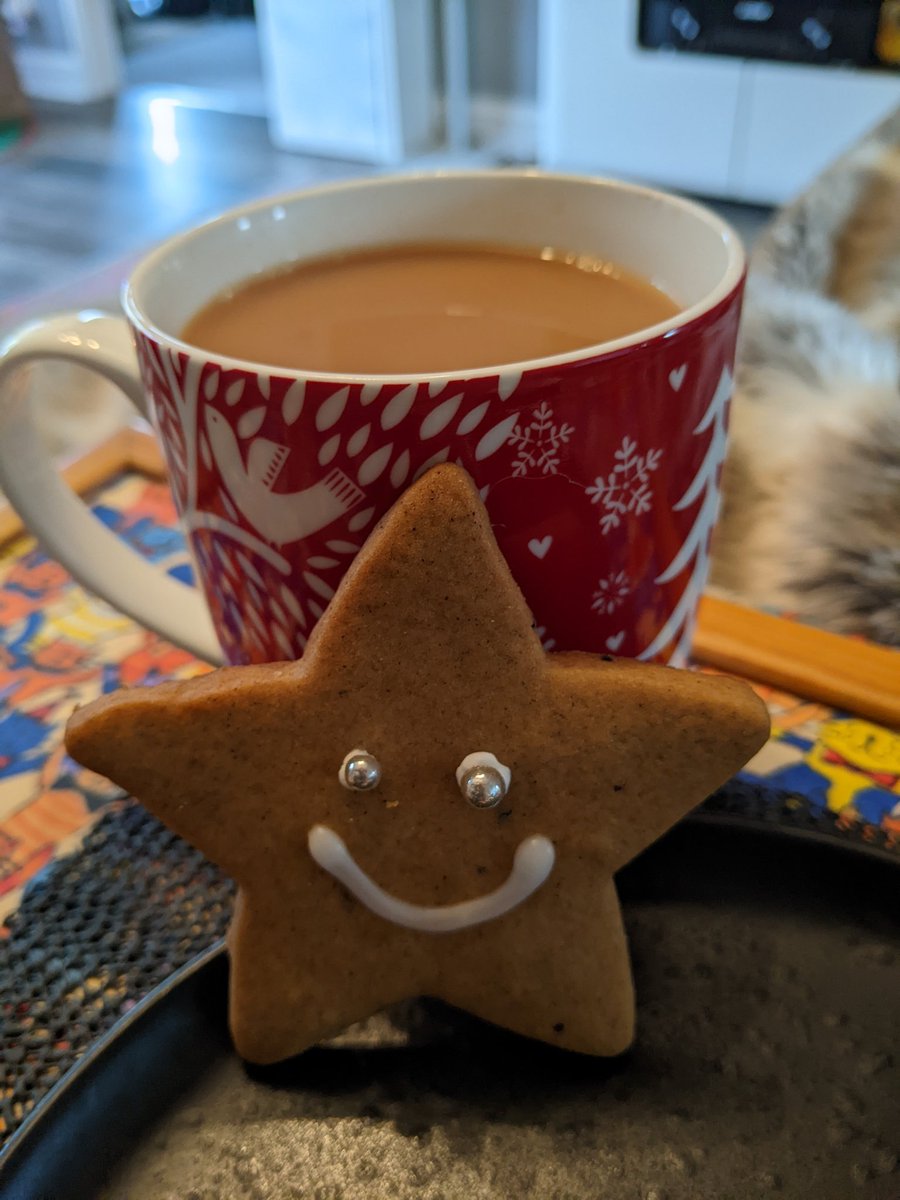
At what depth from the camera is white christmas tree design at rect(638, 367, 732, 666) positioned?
34 centimetres

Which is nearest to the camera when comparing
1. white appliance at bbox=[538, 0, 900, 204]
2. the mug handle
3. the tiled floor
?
the mug handle

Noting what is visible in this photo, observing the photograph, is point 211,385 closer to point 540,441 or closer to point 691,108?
point 540,441

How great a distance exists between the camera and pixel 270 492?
31cm

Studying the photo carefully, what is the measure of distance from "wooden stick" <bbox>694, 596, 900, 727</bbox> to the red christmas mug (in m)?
0.12

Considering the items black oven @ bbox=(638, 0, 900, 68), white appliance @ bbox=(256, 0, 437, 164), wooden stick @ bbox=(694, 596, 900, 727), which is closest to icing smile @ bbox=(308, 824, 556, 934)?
wooden stick @ bbox=(694, 596, 900, 727)

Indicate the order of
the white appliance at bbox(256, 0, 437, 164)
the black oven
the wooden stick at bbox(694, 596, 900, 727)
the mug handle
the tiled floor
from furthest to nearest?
the white appliance at bbox(256, 0, 437, 164)
the tiled floor
the black oven
the wooden stick at bbox(694, 596, 900, 727)
the mug handle

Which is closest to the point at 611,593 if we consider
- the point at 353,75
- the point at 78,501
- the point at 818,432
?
the point at 78,501

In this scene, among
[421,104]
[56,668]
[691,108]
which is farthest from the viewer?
[421,104]

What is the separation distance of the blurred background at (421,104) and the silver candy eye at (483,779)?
194 cm

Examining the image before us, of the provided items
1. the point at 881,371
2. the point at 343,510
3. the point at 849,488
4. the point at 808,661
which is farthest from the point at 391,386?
the point at 881,371

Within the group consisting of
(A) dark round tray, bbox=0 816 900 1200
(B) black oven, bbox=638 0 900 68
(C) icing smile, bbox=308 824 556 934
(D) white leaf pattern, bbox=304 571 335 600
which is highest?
(D) white leaf pattern, bbox=304 571 335 600

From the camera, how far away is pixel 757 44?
2.20 m

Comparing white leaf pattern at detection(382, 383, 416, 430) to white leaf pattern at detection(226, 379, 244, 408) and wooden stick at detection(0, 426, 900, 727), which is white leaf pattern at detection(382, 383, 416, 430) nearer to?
white leaf pattern at detection(226, 379, 244, 408)

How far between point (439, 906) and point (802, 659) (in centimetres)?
27
